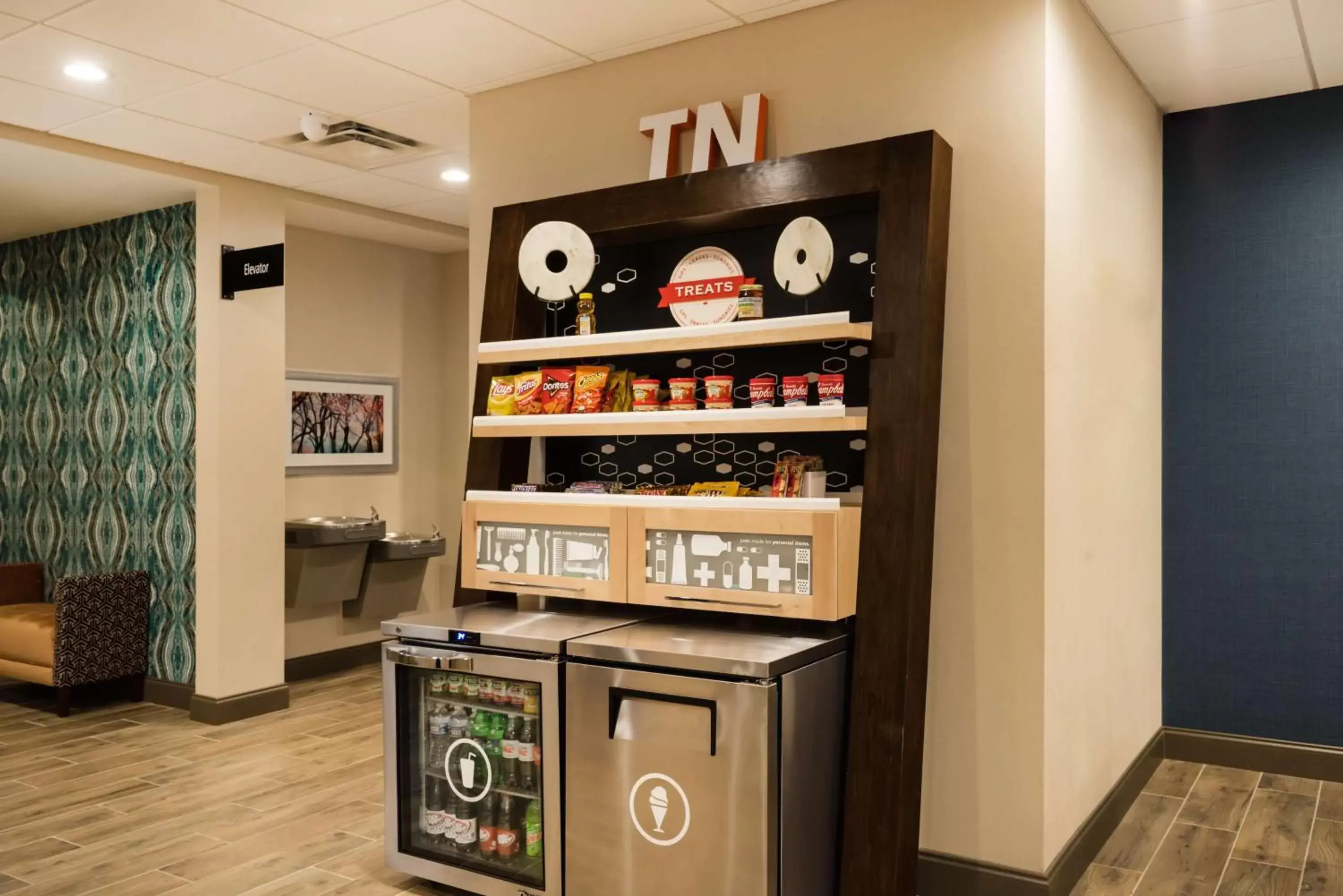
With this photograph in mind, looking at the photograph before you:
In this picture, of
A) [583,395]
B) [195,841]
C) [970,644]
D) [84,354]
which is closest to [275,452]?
[84,354]

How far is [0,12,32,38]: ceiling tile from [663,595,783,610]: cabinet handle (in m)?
2.92

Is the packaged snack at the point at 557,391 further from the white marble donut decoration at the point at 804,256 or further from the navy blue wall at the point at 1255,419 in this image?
the navy blue wall at the point at 1255,419

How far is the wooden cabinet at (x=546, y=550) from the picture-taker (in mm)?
3318

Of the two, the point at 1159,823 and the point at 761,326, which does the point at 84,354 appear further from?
the point at 1159,823

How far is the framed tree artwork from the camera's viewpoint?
6422mm

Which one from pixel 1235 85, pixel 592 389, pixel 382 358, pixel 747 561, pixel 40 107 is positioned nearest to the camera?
pixel 747 561

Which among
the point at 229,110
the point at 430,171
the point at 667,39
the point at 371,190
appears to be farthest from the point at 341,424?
the point at 667,39

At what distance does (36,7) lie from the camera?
11.2ft

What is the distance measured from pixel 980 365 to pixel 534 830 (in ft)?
6.42

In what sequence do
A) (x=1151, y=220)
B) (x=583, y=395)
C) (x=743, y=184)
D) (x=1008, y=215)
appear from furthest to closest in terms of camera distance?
(x=1151, y=220) < (x=583, y=395) < (x=743, y=184) < (x=1008, y=215)

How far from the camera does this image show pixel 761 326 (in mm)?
3162

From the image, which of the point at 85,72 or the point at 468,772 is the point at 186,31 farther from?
the point at 468,772

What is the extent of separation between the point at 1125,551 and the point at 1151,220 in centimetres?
145

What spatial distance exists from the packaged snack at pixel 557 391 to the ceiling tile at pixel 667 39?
119cm
